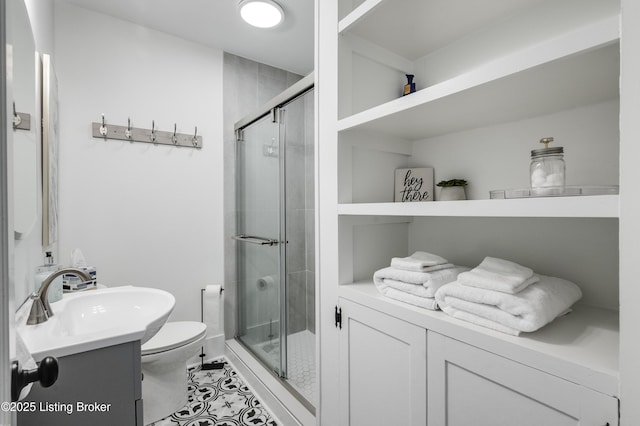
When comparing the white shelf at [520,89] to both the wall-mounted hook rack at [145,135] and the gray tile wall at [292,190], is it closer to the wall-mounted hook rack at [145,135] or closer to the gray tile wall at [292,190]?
the gray tile wall at [292,190]

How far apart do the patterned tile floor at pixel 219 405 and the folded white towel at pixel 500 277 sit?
4.85 ft

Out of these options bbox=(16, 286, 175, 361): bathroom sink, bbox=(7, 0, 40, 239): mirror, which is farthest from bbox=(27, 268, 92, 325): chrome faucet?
bbox=(7, 0, 40, 239): mirror

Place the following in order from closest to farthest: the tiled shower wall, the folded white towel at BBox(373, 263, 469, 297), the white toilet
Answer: the folded white towel at BBox(373, 263, 469, 297)
the white toilet
the tiled shower wall

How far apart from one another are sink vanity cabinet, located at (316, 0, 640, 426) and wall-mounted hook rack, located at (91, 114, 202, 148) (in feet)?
4.80

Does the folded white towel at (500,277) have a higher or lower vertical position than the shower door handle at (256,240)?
higher

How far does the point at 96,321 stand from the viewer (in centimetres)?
129

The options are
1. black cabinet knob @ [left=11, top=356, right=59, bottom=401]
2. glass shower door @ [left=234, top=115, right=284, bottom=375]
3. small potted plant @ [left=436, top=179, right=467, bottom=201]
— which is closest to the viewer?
black cabinet knob @ [left=11, top=356, right=59, bottom=401]

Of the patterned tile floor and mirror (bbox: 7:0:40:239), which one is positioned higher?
mirror (bbox: 7:0:40:239)

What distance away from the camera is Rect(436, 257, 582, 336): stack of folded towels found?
715 mm

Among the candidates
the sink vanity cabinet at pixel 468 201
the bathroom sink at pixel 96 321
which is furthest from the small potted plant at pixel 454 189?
the bathroom sink at pixel 96 321

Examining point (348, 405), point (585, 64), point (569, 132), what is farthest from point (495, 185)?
point (348, 405)

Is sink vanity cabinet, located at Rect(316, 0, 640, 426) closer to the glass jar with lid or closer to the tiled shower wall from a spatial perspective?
the glass jar with lid

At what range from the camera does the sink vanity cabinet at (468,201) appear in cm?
66

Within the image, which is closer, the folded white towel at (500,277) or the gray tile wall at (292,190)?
the folded white towel at (500,277)
